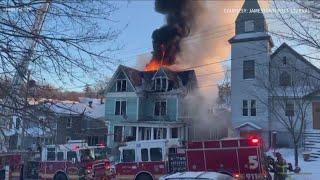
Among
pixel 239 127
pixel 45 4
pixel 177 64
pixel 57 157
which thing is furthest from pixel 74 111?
pixel 177 64

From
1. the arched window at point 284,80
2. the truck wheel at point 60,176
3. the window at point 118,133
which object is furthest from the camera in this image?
the window at point 118,133

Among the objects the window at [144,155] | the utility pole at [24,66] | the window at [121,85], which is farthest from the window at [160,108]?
the utility pole at [24,66]

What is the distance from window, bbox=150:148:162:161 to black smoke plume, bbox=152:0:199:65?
84.5ft

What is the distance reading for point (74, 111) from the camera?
841 cm

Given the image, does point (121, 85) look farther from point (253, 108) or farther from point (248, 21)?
point (248, 21)

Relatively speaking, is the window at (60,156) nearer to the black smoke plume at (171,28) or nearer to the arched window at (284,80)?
the arched window at (284,80)

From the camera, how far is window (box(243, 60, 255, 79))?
35.5 m

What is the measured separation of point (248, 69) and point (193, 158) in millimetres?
18341

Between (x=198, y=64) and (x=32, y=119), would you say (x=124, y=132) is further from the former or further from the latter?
(x=32, y=119)

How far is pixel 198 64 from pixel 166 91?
7273 mm

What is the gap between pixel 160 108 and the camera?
40219mm

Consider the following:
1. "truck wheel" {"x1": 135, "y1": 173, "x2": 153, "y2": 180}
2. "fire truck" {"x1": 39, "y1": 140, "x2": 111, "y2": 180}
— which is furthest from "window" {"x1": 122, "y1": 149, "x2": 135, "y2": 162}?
"fire truck" {"x1": 39, "y1": 140, "x2": 111, "y2": 180}

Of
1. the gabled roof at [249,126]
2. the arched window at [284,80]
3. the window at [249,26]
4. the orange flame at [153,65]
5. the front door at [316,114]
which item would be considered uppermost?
the window at [249,26]

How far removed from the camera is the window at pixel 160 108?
132ft
